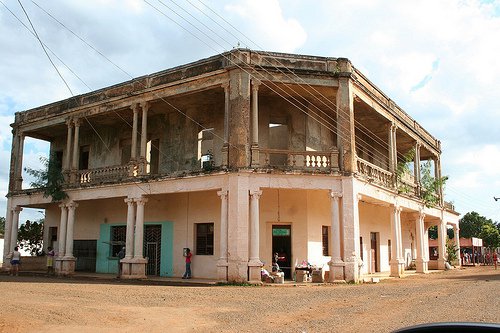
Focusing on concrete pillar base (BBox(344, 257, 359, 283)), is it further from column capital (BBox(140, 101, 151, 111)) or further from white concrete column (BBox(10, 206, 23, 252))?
white concrete column (BBox(10, 206, 23, 252))

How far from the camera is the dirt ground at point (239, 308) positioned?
877cm

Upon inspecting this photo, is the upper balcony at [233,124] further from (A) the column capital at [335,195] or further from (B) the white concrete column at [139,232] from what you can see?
(B) the white concrete column at [139,232]

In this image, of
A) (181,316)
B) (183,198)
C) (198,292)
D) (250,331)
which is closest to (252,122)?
(183,198)

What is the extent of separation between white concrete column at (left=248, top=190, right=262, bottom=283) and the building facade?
4 centimetres

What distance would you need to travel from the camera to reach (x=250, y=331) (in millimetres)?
8352

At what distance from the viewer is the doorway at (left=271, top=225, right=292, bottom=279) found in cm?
1945

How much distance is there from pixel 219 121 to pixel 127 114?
4.66m

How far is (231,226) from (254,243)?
1.01m

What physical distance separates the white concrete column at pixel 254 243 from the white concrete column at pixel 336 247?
2689 millimetres

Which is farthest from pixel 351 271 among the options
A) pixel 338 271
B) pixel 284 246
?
pixel 284 246

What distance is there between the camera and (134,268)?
19703mm

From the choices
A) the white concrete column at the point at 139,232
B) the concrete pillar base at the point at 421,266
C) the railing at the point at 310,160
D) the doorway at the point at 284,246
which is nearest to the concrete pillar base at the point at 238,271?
the doorway at the point at 284,246

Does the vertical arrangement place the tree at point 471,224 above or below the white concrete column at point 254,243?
above

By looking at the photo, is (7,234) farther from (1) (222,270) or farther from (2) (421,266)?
(2) (421,266)
